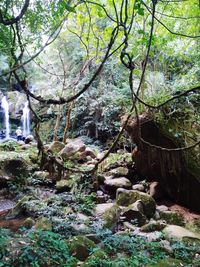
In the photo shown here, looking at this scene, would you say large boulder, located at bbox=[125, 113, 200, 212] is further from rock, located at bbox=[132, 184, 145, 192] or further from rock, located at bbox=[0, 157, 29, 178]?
rock, located at bbox=[0, 157, 29, 178]

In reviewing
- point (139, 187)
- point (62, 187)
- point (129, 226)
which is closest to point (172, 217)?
point (129, 226)

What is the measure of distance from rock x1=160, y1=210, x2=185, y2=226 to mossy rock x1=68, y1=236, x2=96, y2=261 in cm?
214

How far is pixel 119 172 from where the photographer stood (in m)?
7.12

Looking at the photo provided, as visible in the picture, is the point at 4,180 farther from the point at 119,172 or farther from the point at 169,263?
the point at 169,263

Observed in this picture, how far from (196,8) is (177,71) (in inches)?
201

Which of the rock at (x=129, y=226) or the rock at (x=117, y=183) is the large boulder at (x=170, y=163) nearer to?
the rock at (x=117, y=183)

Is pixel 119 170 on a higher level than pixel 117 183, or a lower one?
higher

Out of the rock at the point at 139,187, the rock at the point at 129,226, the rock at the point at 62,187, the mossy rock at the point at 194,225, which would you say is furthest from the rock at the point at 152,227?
the rock at the point at 62,187

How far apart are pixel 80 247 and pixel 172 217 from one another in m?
2.41

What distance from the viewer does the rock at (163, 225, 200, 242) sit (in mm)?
4168

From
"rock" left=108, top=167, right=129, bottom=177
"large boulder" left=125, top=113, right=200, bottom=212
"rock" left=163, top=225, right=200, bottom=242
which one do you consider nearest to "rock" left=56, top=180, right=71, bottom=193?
"rock" left=108, top=167, right=129, bottom=177

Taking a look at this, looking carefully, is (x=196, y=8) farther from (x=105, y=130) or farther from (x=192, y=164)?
(x=105, y=130)

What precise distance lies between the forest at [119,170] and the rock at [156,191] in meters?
0.02

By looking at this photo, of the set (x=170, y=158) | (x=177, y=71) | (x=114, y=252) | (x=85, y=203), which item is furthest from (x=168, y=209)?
(x=177, y=71)
